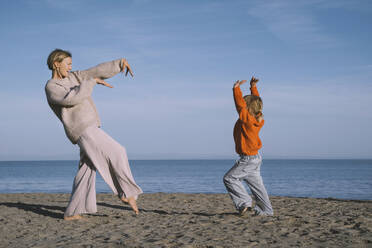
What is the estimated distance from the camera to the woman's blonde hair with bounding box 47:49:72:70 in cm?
505

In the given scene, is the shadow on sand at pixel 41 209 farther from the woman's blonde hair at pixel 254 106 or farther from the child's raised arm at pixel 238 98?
the woman's blonde hair at pixel 254 106

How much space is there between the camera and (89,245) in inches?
146

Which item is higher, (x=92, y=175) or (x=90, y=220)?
(x=92, y=175)

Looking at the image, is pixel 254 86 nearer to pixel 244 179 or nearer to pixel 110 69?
pixel 244 179

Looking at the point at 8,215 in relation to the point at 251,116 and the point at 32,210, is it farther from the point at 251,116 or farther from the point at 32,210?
the point at 251,116

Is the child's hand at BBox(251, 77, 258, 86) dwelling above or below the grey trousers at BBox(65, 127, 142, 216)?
above

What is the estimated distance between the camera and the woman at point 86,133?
488cm

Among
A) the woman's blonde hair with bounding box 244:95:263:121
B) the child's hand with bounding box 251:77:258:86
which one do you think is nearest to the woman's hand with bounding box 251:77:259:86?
the child's hand with bounding box 251:77:258:86

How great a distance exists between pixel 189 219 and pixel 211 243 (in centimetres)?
148

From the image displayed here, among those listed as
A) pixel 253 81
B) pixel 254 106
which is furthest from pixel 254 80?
pixel 254 106

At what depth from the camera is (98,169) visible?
4.88 meters

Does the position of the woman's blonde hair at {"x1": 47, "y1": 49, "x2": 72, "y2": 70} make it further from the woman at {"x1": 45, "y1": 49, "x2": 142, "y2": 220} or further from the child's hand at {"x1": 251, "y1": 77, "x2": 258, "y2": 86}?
the child's hand at {"x1": 251, "y1": 77, "x2": 258, "y2": 86}

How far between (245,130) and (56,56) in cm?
271

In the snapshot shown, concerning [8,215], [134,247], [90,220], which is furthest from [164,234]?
[8,215]
